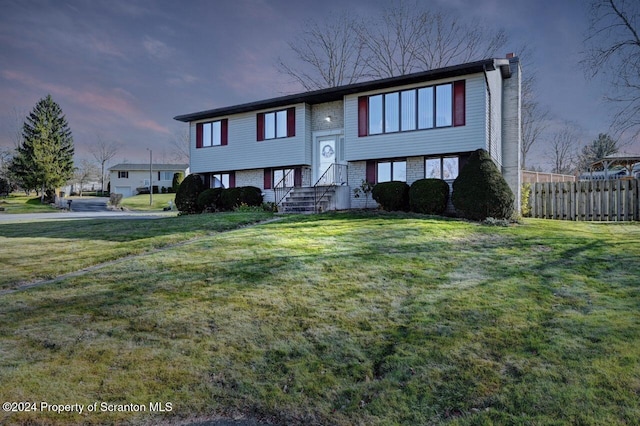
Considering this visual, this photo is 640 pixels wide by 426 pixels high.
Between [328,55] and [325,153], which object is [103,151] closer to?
[328,55]

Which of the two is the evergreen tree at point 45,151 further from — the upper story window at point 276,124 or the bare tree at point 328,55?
the upper story window at point 276,124

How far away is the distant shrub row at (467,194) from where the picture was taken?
1346 centimetres

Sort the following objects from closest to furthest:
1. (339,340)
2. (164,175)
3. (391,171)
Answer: (339,340) → (391,171) → (164,175)

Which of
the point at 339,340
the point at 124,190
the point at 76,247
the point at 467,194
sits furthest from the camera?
the point at 124,190

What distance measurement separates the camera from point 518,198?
17109 mm

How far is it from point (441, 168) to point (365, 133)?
373 centimetres

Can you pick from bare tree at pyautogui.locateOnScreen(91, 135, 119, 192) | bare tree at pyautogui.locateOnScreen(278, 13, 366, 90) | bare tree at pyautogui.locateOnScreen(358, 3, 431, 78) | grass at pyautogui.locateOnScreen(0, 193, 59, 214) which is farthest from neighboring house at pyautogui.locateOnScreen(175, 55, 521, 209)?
bare tree at pyautogui.locateOnScreen(91, 135, 119, 192)

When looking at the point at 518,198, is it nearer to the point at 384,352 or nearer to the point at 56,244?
the point at 384,352

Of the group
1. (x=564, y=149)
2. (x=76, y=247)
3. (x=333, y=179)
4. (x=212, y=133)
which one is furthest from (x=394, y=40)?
(x=564, y=149)

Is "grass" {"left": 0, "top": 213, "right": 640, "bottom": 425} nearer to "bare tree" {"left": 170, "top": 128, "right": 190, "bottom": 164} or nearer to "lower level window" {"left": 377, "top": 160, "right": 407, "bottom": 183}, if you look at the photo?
"lower level window" {"left": 377, "top": 160, "right": 407, "bottom": 183}

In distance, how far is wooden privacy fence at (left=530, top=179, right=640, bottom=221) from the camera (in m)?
15.9

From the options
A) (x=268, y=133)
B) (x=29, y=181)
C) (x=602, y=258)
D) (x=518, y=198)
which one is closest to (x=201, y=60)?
(x=268, y=133)

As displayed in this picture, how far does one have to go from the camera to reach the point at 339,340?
4129 millimetres

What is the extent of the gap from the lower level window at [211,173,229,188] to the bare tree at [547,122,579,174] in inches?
1813
